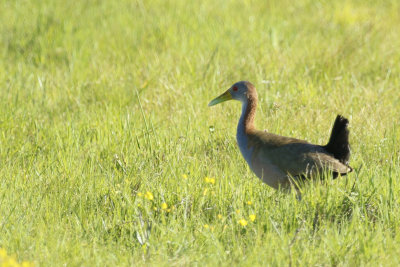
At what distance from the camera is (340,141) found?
3936 millimetres

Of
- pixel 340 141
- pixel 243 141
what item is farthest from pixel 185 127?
pixel 340 141

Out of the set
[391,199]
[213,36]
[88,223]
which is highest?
[213,36]

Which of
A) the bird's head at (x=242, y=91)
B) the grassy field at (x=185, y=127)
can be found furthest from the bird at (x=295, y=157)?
the bird's head at (x=242, y=91)

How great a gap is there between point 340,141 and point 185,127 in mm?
1618

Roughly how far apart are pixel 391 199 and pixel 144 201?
1456 millimetres

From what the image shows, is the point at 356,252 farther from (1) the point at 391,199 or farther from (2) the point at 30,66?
(2) the point at 30,66

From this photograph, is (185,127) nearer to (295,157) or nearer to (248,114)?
(248,114)

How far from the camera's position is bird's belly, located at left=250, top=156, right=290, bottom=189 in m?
4.09

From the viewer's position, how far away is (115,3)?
8.82m

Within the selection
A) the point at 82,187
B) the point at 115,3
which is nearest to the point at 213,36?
the point at 115,3

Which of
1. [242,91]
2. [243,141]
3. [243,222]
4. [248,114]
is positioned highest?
[242,91]

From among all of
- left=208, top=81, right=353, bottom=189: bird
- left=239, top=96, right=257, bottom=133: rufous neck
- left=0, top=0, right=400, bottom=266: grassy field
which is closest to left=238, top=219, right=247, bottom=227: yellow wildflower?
left=0, top=0, right=400, bottom=266: grassy field

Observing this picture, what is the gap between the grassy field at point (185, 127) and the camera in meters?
3.47

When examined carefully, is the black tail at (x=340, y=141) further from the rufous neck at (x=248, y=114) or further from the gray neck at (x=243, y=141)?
the rufous neck at (x=248, y=114)
